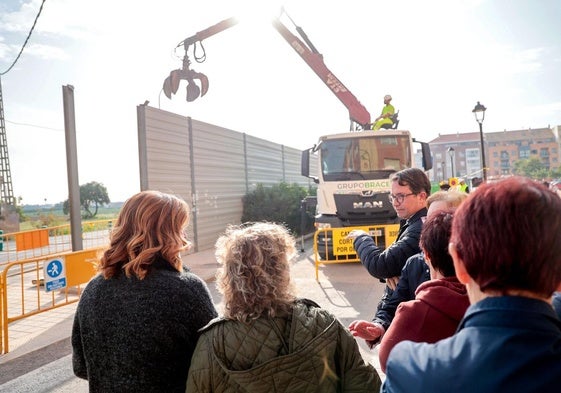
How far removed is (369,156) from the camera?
9.09 meters

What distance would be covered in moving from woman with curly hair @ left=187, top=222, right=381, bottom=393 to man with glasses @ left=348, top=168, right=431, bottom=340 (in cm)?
124

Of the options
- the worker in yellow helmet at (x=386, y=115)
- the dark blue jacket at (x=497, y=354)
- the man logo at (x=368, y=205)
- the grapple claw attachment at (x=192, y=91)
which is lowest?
the dark blue jacket at (x=497, y=354)

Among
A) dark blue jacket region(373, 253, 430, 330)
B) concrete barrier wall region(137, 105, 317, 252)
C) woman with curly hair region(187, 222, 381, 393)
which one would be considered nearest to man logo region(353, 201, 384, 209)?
concrete barrier wall region(137, 105, 317, 252)

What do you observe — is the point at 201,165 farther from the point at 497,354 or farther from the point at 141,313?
the point at 497,354

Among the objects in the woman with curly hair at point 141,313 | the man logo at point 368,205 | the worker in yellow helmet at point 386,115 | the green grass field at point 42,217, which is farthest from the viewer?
the green grass field at point 42,217

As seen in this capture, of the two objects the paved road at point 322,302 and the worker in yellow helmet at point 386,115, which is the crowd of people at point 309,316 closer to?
the paved road at point 322,302

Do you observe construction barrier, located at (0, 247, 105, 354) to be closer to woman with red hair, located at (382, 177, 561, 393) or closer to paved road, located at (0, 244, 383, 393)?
paved road, located at (0, 244, 383, 393)

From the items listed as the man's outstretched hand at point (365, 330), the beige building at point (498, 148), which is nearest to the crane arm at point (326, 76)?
the man's outstretched hand at point (365, 330)

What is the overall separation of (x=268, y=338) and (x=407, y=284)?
1.19 m

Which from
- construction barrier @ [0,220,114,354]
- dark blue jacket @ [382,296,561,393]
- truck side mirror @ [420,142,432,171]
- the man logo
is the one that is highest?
truck side mirror @ [420,142,432,171]

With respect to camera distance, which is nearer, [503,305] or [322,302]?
[503,305]

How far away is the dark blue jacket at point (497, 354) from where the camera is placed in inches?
32.4

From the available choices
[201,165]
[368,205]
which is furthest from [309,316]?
[201,165]

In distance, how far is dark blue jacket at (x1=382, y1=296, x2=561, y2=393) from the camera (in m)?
0.82
